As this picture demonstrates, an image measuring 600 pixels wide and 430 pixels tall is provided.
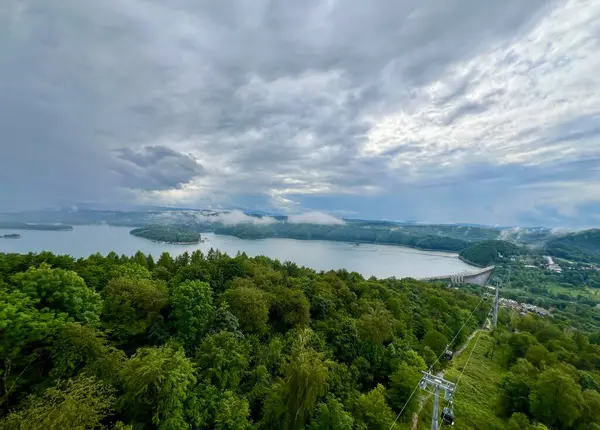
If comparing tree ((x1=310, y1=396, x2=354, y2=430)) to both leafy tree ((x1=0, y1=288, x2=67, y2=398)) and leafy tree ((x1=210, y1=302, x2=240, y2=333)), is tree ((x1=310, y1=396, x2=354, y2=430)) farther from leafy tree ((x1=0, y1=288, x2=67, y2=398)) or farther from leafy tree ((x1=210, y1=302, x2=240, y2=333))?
leafy tree ((x1=0, y1=288, x2=67, y2=398))

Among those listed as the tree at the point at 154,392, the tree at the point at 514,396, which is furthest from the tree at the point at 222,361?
the tree at the point at 514,396

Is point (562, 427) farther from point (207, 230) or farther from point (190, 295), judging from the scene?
point (207, 230)

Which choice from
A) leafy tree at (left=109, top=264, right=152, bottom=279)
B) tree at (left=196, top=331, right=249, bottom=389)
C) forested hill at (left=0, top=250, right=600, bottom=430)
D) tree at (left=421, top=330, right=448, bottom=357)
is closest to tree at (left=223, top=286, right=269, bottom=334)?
forested hill at (left=0, top=250, right=600, bottom=430)

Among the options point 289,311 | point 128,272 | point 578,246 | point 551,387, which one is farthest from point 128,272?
point 578,246

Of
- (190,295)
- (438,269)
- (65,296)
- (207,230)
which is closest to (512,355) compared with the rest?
(190,295)

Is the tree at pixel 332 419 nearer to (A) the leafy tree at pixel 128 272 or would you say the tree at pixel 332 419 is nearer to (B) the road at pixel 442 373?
(B) the road at pixel 442 373
